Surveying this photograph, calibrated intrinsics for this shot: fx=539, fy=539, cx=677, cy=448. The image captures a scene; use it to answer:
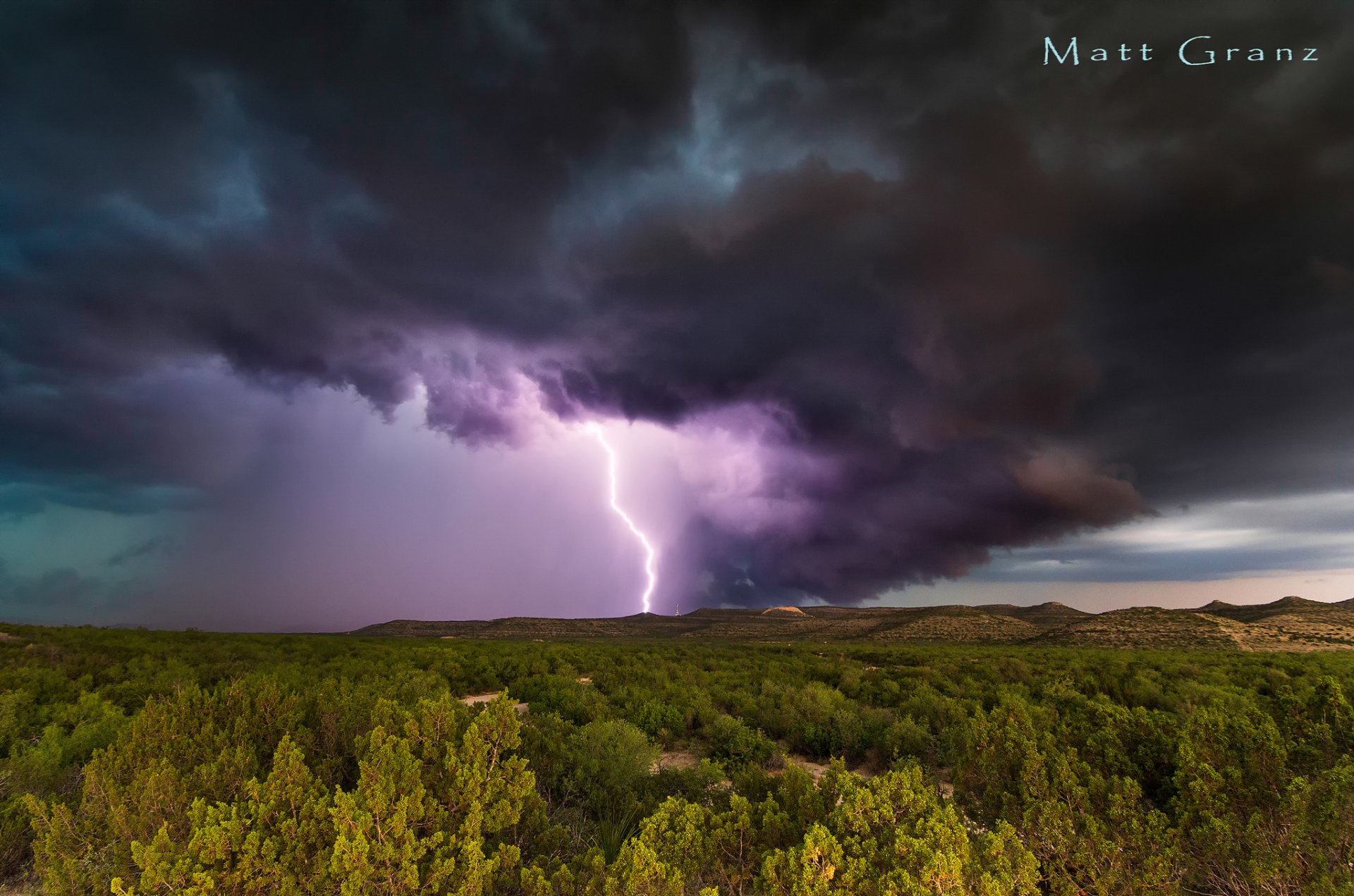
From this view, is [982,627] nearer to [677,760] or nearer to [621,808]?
[677,760]

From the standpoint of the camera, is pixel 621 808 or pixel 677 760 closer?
pixel 621 808

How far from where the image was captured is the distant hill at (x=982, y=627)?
178 feet

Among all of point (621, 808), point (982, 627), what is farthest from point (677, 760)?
point (982, 627)

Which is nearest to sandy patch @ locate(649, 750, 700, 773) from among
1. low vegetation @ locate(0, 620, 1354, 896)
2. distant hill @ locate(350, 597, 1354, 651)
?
low vegetation @ locate(0, 620, 1354, 896)

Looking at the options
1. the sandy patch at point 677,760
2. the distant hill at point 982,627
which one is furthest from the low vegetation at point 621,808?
the distant hill at point 982,627

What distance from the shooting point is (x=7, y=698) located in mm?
10664

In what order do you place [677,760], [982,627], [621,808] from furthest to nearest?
1. [982,627]
2. [677,760]
3. [621,808]

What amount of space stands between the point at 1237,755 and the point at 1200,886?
1.46 metres

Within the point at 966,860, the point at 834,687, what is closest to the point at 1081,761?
the point at 966,860

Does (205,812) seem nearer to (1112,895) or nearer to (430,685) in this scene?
(1112,895)

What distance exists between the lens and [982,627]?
7612cm

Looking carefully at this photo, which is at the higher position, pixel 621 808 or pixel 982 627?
pixel 621 808

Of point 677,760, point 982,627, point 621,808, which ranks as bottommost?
point 982,627

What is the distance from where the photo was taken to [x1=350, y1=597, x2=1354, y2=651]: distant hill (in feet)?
178
